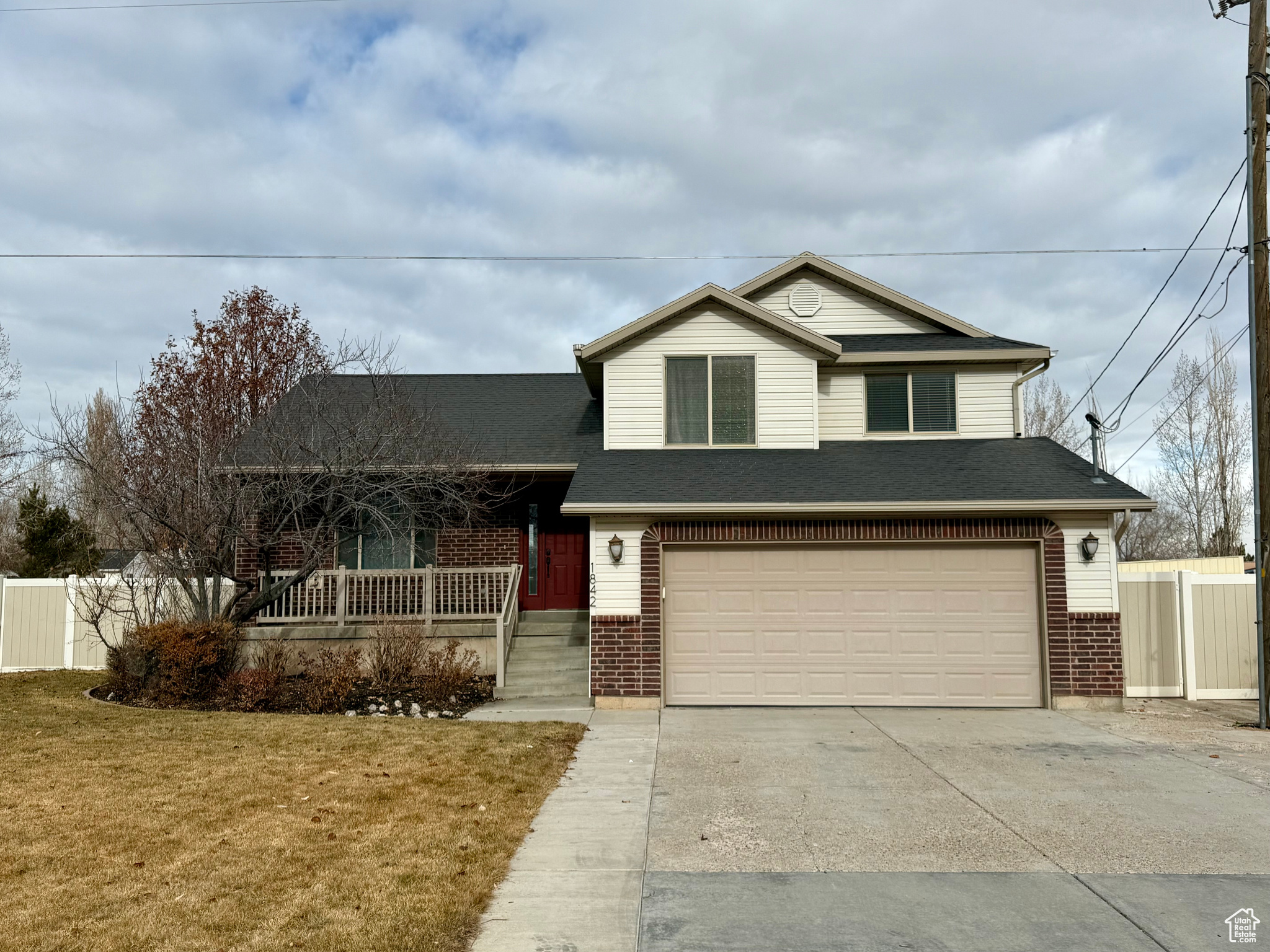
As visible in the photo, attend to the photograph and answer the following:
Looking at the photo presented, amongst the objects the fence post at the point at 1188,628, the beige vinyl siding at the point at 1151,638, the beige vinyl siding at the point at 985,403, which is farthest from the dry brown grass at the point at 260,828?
the fence post at the point at 1188,628

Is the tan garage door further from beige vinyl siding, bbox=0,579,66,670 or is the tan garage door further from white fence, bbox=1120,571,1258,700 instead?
beige vinyl siding, bbox=0,579,66,670

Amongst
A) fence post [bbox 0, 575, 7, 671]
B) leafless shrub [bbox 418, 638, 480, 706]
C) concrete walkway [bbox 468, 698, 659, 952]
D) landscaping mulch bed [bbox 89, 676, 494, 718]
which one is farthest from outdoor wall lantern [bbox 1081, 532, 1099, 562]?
fence post [bbox 0, 575, 7, 671]

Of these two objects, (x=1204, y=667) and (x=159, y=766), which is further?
(x=1204, y=667)

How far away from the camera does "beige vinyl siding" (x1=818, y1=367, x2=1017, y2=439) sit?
1567cm

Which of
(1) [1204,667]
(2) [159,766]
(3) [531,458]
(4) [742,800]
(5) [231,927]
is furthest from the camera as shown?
(3) [531,458]

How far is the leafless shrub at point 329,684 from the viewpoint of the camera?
12164 mm

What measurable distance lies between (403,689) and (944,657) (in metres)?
7.32

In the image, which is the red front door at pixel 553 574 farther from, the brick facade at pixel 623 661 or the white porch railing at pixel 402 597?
the brick facade at pixel 623 661

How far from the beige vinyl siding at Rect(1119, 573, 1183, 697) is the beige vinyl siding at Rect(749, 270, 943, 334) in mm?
5914

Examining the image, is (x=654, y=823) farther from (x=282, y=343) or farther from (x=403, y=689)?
(x=282, y=343)

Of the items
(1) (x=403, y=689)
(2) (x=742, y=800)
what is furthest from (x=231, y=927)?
(1) (x=403, y=689)

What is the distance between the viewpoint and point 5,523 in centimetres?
3625

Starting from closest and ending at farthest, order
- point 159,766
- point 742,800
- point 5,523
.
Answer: point 742,800
point 159,766
point 5,523

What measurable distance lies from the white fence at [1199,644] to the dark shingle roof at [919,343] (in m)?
4.26
